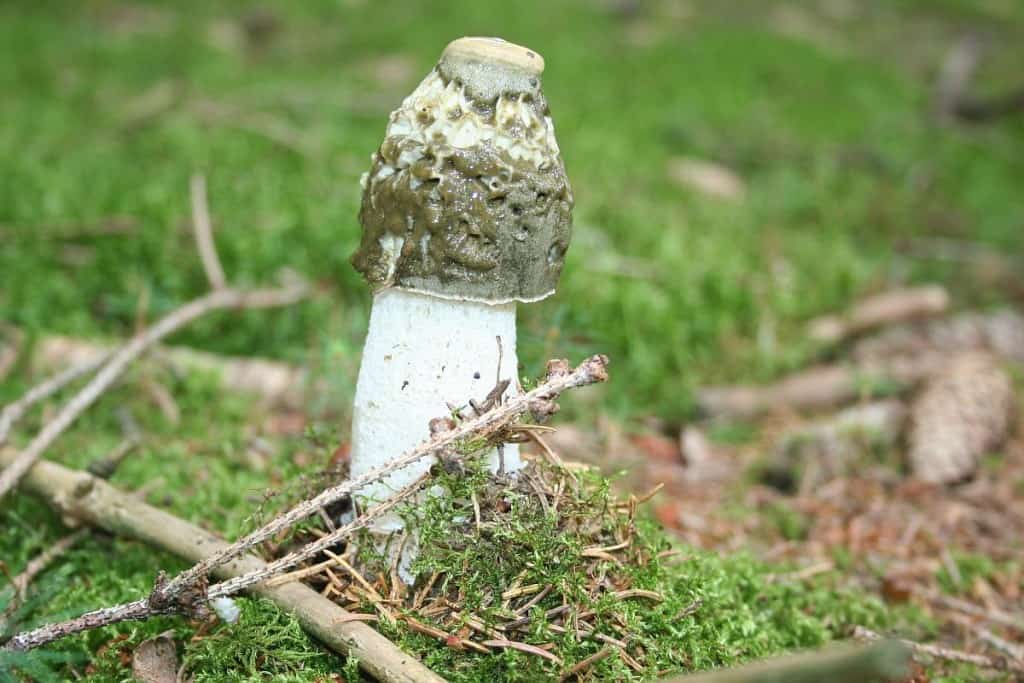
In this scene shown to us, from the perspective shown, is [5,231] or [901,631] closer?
[901,631]

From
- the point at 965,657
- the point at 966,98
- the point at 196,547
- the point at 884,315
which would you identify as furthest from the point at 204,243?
the point at 966,98

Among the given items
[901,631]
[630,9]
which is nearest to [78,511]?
[901,631]

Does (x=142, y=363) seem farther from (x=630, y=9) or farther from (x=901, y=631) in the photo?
(x=630, y=9)

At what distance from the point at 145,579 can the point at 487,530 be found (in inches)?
42.9

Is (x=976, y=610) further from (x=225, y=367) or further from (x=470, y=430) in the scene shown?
(x=225, y=367)

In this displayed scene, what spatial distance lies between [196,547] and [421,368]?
0.83 metres

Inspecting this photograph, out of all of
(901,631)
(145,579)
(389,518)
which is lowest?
(901,631)

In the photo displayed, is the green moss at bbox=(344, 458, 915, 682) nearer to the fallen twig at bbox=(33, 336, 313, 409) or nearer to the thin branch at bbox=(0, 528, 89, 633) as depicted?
the thin branch at bbox=(0, 528, 89, 633)

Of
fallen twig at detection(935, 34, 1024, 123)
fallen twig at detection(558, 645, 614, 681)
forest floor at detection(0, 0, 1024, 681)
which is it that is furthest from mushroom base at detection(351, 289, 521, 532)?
fallen twig at detection(935, 34, 1024, 123)

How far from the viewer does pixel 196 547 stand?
8.57 ft

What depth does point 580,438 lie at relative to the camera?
14.7ft

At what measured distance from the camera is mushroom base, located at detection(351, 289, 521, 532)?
252cm

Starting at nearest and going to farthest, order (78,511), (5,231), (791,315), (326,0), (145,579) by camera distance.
Result: (145,579), (78,511), (5,231), (791,315), (326,0)

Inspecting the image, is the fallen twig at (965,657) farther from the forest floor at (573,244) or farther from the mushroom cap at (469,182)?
the mushroom cap at (469,182)
